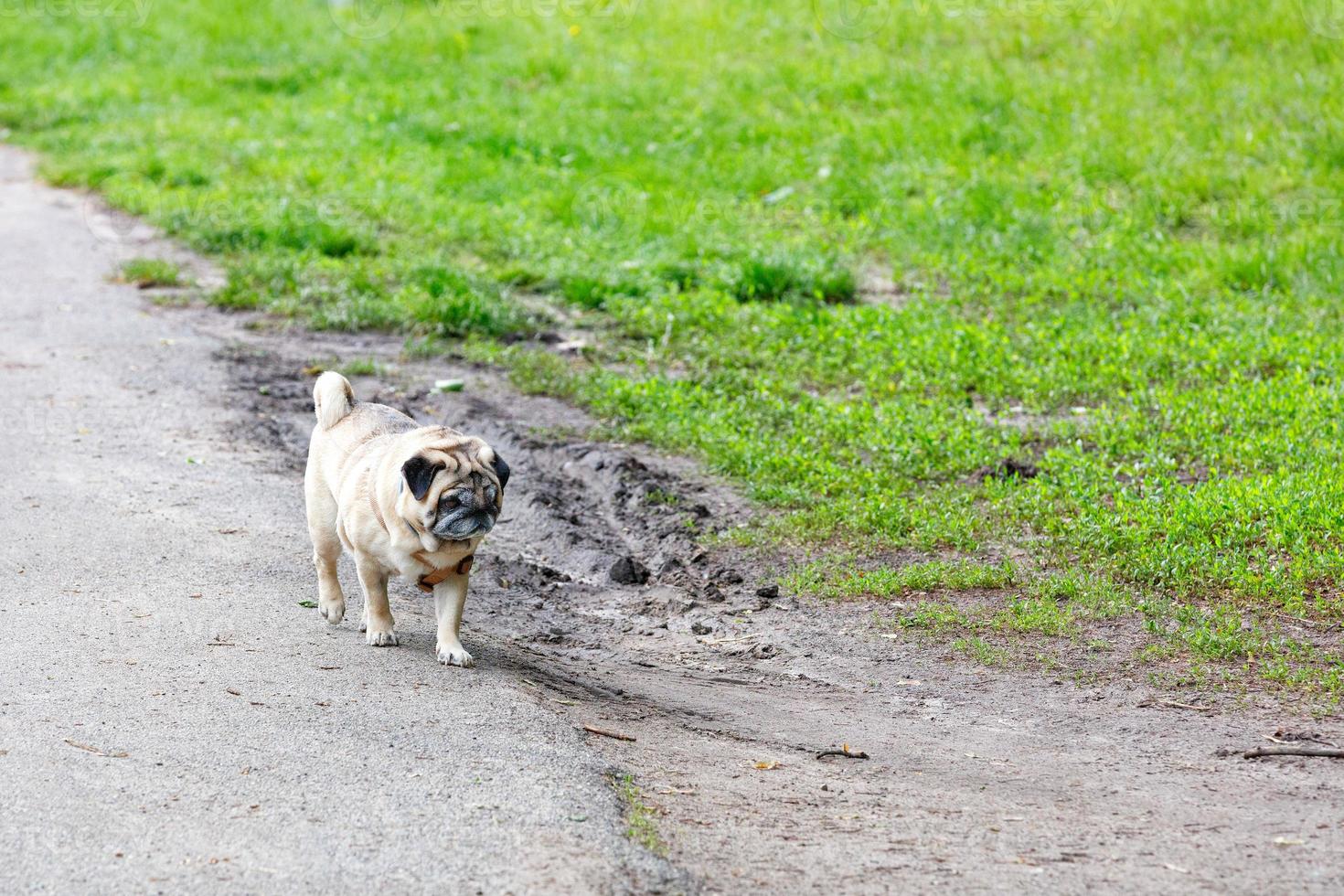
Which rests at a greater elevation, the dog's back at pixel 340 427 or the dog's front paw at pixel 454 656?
the dog's back at pixel 340 427

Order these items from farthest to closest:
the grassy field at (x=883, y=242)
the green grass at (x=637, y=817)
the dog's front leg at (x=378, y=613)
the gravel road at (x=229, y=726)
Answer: the grassy field at (x=883, y=242)
the dog's front leg at (x=378, y=613)
the green grass at (x=637, y=817)
the gravel road at (x=229, y=726)

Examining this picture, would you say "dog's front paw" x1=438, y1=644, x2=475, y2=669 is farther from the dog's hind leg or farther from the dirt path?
the dog's hind leg

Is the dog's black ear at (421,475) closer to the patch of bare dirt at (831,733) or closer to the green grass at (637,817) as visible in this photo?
the patch of bare dirt at (831,733)

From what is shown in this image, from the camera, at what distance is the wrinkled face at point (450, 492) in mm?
4352

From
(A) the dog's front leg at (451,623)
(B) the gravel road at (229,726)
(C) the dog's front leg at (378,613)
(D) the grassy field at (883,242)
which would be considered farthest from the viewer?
(D) the grassy field at (883,242)

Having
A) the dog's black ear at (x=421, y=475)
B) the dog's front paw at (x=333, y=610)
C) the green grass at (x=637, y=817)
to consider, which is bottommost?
the dog's front paw at (x=333, y=610)

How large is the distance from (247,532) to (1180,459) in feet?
13.4

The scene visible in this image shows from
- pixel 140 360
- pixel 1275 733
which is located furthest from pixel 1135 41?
pixel 1275 733

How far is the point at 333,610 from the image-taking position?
16.9 ft

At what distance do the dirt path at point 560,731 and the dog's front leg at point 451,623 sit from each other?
2.1 inches

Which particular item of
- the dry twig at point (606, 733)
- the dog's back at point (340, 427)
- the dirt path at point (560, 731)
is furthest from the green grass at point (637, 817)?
the dog's back at point (340, 427)

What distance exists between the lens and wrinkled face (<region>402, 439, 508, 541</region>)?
14.3 feet

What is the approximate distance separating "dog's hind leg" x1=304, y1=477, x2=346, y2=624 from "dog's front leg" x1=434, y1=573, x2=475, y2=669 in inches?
19.6

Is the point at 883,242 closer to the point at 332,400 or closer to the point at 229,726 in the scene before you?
the point at 332,400
